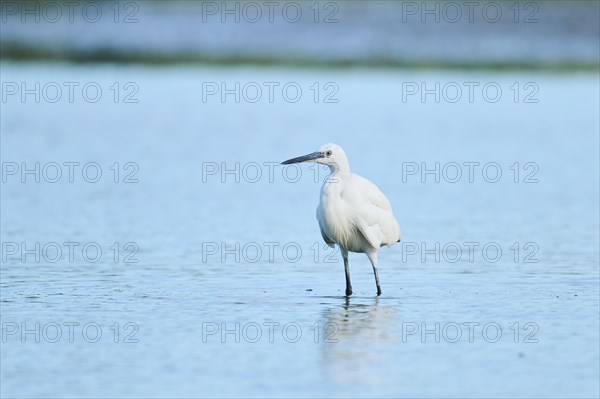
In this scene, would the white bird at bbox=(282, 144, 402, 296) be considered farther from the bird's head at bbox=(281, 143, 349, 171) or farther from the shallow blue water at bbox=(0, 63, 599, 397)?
the shallow blue water at bbox=(0, 63, 599, 397)

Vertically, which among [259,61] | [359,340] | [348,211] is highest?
[259,61]

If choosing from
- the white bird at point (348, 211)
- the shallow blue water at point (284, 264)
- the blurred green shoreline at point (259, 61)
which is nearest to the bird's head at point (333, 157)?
the white bird at point (348, 211)

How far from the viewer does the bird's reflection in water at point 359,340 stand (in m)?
10.5

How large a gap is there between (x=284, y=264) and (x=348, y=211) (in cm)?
193

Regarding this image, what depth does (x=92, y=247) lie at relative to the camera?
652 inches

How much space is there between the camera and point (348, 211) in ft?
45.3

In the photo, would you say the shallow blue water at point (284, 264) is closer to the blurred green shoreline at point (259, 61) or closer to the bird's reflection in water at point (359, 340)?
the bird's reflection in water at point (359, 340)

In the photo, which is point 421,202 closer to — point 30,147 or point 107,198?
point 107,198

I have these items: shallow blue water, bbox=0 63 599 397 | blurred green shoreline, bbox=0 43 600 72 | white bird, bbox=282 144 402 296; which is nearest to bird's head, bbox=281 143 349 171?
white bird, bbox=282 144 402 296

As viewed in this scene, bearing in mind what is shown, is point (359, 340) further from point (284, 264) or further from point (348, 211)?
point (284, 264)

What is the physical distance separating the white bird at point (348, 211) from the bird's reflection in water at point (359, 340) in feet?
1.95

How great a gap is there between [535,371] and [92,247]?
718 centimetres

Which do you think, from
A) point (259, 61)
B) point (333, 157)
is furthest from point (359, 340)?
point (259, 61)

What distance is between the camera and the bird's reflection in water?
34.4 ft
